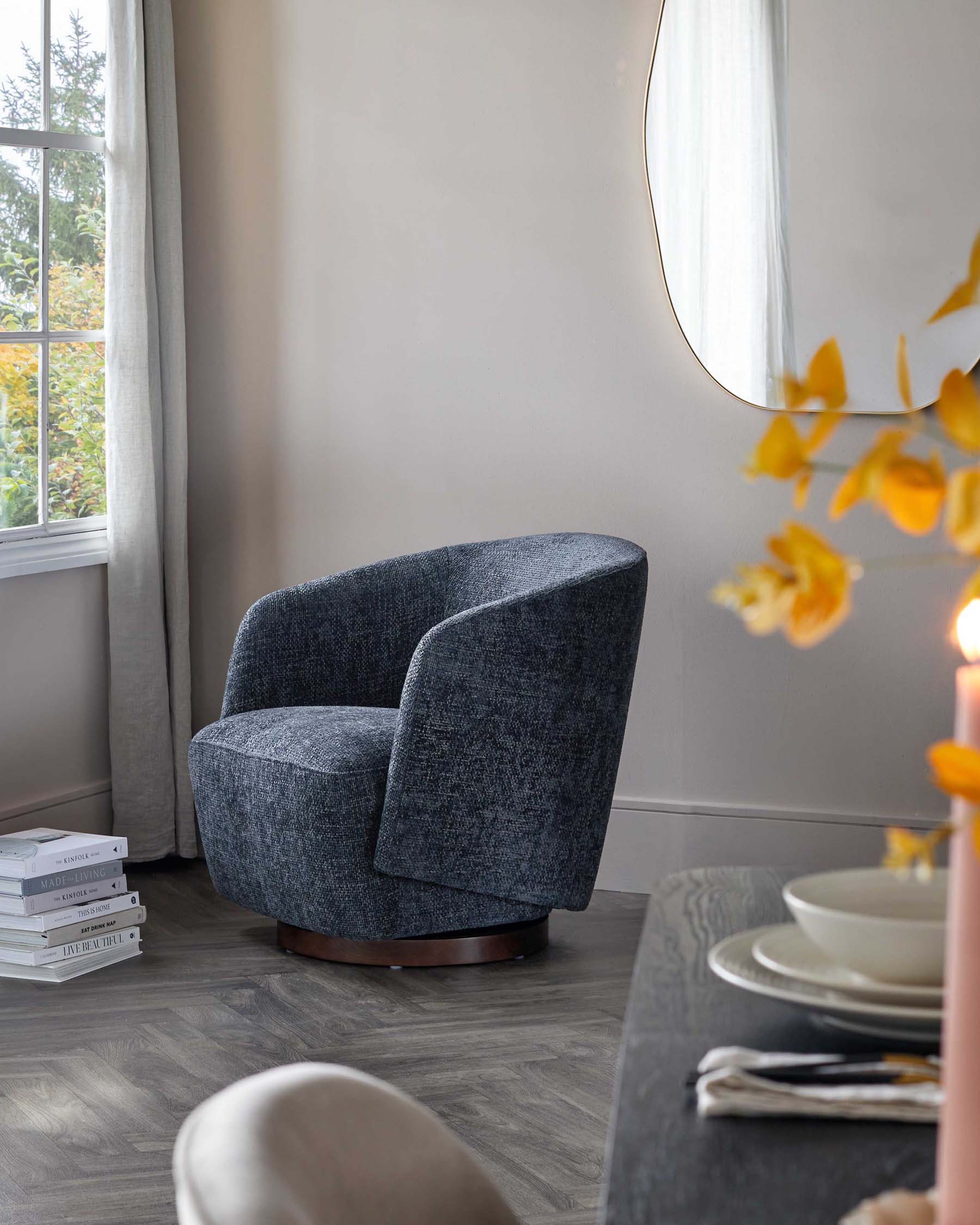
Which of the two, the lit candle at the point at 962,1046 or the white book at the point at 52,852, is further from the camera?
the white book at the point at 52,852

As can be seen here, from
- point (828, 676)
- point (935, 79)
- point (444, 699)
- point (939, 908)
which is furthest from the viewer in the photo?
point (828, 676)

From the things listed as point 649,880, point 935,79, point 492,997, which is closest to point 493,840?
point 492,997

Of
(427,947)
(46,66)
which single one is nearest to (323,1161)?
(427,947)

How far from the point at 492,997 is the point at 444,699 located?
597mm

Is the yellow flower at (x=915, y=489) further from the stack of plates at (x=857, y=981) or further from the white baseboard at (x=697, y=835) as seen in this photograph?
the white baseboard at (x=697, y=835)

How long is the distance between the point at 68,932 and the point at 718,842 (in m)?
1.55

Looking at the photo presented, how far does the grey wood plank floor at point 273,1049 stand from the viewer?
6.78ft

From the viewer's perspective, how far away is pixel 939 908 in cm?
77

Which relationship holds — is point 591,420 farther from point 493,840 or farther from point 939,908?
point 939,908

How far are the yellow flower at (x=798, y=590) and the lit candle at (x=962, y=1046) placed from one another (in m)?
0.08

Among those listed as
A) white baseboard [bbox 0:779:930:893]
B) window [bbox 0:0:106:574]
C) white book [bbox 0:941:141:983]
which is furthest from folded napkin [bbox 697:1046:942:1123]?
window [bbox 0:0:106:574]

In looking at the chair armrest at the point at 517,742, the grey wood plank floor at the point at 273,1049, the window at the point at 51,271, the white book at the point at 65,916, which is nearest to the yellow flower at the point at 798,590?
the grey wood plank floor at the point at 273,1049

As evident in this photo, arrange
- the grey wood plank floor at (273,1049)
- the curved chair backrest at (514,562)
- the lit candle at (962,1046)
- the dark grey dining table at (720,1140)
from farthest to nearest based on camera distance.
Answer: the curved chair backrest at (514,562), the grey wood plank floor at (273,1049), the dark grey dining table at (720,1140), the lit candle at (962,1046)

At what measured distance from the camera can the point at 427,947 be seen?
9.67 ft
